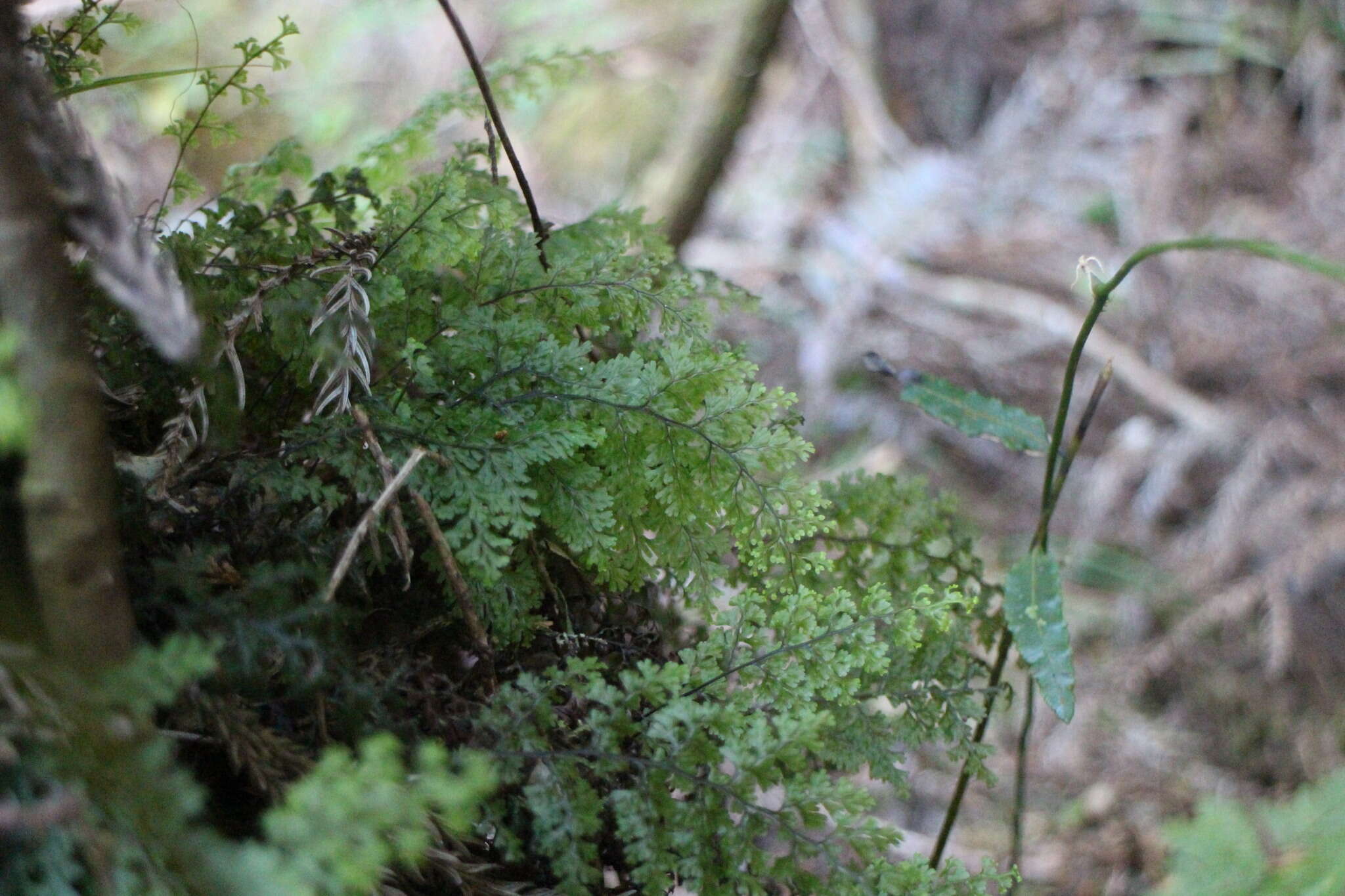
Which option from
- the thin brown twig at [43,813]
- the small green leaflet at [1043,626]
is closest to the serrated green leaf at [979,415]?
the small green leaflet at [1043,626]

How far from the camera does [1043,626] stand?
3.71 feet

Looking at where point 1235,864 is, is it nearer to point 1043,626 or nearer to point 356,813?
point 1043,626

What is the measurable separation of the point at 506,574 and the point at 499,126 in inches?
19.1

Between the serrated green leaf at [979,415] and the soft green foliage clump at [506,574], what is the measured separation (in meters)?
0.19

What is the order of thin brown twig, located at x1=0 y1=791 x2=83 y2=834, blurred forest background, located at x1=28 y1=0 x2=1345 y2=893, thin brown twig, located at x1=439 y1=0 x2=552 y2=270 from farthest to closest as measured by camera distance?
blurred forest background, located at x1=28 y1=0 x2=1345 y2=893 < thin brown twig, located at x1=439 y1=0 x2=552 y2=270 < thin brown twig, located at x1=0 y1=791 x2=83 y2=834

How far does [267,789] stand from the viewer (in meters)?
0.75

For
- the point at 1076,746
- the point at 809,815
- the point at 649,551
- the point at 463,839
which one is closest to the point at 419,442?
the point at 649,551

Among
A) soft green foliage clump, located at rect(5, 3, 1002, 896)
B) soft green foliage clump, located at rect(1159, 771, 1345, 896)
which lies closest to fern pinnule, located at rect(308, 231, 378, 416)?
soft green foliage clump, located at rect(5, 3, 1002, 896)

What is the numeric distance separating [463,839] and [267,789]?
0.66 ft

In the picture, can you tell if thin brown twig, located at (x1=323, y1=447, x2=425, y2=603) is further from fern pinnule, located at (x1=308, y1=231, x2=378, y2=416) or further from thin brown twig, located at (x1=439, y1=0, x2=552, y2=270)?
thin brown twig, located at (x1=439, y1=0, x2=552, y2=270)

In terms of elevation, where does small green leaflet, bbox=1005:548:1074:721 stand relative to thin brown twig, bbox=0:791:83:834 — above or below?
above

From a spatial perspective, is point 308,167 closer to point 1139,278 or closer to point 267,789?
point 267,789

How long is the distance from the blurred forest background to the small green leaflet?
112 cm

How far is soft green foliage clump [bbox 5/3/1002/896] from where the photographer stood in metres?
0.79
